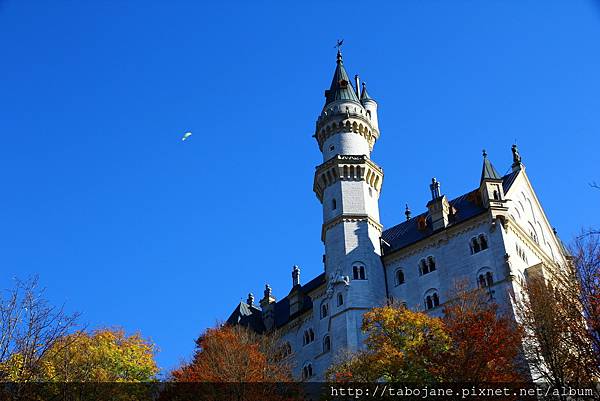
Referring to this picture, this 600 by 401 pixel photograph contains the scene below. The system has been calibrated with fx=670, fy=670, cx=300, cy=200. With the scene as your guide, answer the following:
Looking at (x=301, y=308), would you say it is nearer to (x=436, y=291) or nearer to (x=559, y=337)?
(x=436, y=291)

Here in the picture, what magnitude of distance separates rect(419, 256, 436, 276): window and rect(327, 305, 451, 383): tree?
46.6ft

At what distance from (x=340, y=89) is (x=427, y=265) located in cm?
2294

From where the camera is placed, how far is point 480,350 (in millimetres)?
37812

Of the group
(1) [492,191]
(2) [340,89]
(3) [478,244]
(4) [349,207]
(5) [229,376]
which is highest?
(2) [340,89]

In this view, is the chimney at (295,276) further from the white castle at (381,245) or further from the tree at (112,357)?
the tree at (112,357)

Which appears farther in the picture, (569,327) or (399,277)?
(399,277)

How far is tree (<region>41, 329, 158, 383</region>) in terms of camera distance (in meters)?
41.8

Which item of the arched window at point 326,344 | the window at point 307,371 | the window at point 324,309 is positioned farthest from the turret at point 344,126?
the window at point 307,371

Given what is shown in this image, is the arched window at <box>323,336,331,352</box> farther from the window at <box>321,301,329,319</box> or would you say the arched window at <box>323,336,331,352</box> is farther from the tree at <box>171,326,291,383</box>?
the tree at <box>171,326,291,383</box>

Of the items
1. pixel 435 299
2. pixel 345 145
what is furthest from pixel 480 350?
pixel 345 145

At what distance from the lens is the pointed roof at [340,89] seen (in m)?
69.8

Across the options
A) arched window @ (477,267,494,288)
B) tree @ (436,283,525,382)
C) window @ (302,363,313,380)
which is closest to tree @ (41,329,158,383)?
window @ (302,363,313,380)

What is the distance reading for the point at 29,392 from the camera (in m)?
24.8

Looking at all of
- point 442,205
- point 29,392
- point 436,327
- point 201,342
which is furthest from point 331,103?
point 29,392
